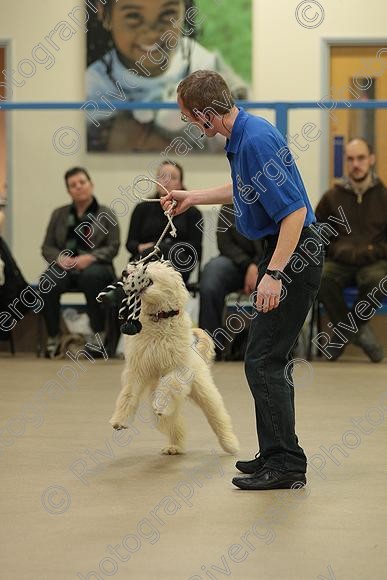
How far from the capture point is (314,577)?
281 cm

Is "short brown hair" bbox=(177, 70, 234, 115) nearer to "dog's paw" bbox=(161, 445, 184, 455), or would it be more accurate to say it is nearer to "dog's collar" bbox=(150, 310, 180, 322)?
"dog's collar" bbox=(150, 310, 180, 322)

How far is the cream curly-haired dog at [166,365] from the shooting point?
14.0 ft

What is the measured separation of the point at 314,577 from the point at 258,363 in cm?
105

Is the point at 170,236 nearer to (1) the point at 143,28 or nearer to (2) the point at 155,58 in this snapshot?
(2) the point at 155,58

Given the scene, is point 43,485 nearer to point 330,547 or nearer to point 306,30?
point 330,547

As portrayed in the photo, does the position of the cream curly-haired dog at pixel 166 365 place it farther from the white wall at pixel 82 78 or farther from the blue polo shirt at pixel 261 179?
the white wall at pixel 82 78

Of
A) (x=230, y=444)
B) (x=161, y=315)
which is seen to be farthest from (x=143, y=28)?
(x=230, y=444)

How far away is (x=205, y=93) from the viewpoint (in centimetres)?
360

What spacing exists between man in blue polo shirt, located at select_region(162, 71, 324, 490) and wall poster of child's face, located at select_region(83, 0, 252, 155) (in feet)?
16.5

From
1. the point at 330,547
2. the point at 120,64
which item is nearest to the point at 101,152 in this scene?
the point at 120,64

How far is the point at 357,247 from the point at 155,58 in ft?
8.29

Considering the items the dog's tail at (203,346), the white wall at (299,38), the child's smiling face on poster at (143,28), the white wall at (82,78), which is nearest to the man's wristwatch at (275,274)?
the dog's tail at (203,346)

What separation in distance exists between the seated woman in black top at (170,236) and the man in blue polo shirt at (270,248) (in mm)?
3543

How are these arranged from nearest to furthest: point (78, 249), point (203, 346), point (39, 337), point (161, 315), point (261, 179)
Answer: point (261, 179), point (161, 315), point (203, 346), point (78, 249), point (39, 337)
